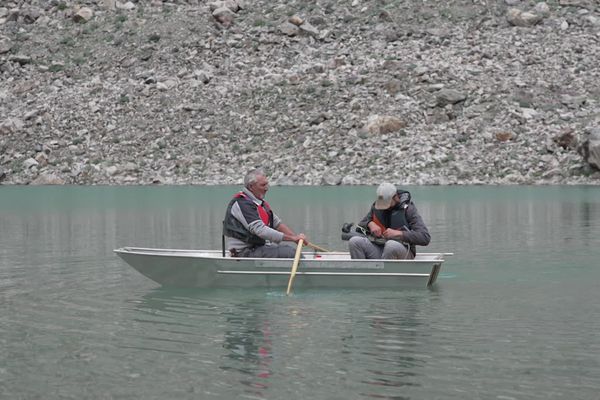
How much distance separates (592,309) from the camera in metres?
15.8

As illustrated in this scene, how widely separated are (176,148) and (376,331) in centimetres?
6097

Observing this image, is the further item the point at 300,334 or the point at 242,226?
the point at 242,226

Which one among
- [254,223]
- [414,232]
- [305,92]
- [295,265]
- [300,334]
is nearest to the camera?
[300,334]

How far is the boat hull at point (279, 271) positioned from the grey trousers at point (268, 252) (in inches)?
10.1

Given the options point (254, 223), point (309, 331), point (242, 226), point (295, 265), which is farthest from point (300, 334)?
point (242, 226)

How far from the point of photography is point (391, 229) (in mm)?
17656

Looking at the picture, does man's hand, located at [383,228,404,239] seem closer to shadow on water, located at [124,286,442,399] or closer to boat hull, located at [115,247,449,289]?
boat hull, located at [115,247,449,289]

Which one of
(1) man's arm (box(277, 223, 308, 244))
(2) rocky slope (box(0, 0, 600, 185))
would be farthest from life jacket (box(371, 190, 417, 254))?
(2) rocky slope (box(0, 0, 600, 185))

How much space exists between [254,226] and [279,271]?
0.97 meters

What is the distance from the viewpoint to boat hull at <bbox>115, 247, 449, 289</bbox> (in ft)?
58.3

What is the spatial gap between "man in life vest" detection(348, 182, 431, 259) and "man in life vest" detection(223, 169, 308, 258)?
3.77 ft

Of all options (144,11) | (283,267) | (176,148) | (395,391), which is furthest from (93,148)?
(395,391)

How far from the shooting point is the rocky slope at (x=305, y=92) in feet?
222

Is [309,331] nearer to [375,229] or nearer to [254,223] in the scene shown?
[254,223]
